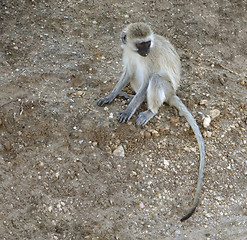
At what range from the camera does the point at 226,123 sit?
18.5 feet

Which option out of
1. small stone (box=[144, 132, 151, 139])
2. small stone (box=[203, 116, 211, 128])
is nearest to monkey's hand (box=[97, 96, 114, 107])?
small stone (box=[144, 132, 151, 139])

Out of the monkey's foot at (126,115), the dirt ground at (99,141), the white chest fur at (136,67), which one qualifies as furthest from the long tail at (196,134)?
the monkey's foot at (126,115)

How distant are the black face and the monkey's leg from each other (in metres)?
0.46

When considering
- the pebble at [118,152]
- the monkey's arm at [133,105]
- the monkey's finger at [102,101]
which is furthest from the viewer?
the monkey's finger at [102,101]

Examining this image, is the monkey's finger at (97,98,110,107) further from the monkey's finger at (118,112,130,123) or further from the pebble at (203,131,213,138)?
the pebble at (203,131,213,138)

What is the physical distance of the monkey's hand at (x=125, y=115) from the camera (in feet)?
17.0

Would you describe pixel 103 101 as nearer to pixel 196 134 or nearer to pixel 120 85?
pixel 120 85

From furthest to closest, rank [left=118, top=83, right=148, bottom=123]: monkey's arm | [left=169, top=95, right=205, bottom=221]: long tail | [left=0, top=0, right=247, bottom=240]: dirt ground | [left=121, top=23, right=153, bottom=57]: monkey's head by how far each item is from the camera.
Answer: [left=118, top=83, right=148, bottom=123]: monkey's arm < [left=121, top=23, right=153, bottom=57]: monkey's head < [left=169, top=95, right=205, bottom=221]: long tail < [left=0, top=0, right=247, bottom=240]: dirt ground

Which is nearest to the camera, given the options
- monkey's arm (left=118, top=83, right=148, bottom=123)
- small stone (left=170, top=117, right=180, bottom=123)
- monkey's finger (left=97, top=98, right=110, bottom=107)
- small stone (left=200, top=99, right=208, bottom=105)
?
monkey's arm (left=118, top=83, right=148, bottom=123)

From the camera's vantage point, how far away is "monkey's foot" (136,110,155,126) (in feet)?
17.1

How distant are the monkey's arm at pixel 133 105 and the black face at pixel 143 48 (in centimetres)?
55

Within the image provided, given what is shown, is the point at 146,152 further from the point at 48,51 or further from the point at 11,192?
the point at 48,51

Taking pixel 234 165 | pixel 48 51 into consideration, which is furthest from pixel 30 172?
pixel 234 165

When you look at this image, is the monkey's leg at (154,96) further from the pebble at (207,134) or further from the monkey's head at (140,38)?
the pebble at (207,134)
